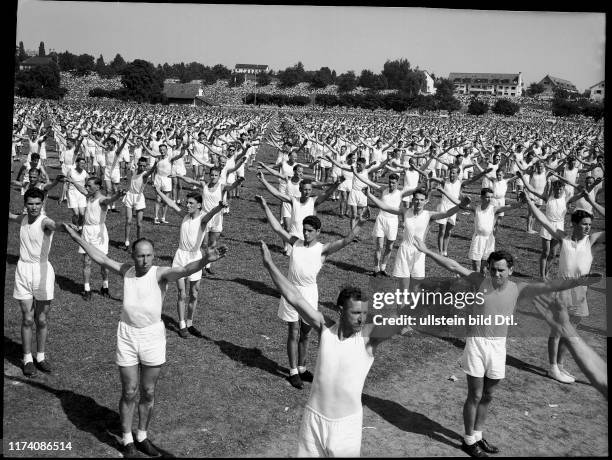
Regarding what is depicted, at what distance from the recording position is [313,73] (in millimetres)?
91062

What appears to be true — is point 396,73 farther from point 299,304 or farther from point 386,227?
point 299,304

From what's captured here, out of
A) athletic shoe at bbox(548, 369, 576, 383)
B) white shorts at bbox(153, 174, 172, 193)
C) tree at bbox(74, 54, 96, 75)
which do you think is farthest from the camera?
tree at bbox(74, 54, 96, 75)

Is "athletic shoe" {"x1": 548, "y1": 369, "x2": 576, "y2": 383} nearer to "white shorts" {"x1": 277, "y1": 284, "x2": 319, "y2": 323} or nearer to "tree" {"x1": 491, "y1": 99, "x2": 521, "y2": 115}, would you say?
"white shorts" {"x1": 277, "y1": 284, "x2": 319, "y2": 323}

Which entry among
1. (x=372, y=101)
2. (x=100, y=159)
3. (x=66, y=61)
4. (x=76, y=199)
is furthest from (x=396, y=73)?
(x=76, y=199)

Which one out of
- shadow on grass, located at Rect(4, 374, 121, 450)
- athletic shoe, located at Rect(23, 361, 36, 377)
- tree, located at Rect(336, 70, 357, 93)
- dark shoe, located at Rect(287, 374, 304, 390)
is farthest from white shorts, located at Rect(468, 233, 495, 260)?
tree, located at Rect(336, 70, 357, 93)

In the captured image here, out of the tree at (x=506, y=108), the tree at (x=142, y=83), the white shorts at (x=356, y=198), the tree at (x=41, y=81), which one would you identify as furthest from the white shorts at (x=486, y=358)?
the tree at (x=506, y=108)

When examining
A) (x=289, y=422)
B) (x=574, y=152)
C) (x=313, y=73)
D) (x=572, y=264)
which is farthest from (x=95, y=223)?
(x=313, y=73)

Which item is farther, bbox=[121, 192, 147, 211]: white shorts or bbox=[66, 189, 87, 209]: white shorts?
bbox=[66, 189, 87, 209]: white shorts

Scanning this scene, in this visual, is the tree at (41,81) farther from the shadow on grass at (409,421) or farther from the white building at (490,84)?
the white building at (490,84)

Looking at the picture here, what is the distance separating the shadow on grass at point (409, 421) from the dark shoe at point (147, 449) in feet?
8.06

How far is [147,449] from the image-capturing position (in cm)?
573

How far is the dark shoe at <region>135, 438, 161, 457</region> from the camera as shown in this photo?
225 inches

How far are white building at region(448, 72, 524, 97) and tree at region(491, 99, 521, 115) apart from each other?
12.0 metres

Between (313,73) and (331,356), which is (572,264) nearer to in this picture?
(331,356)
